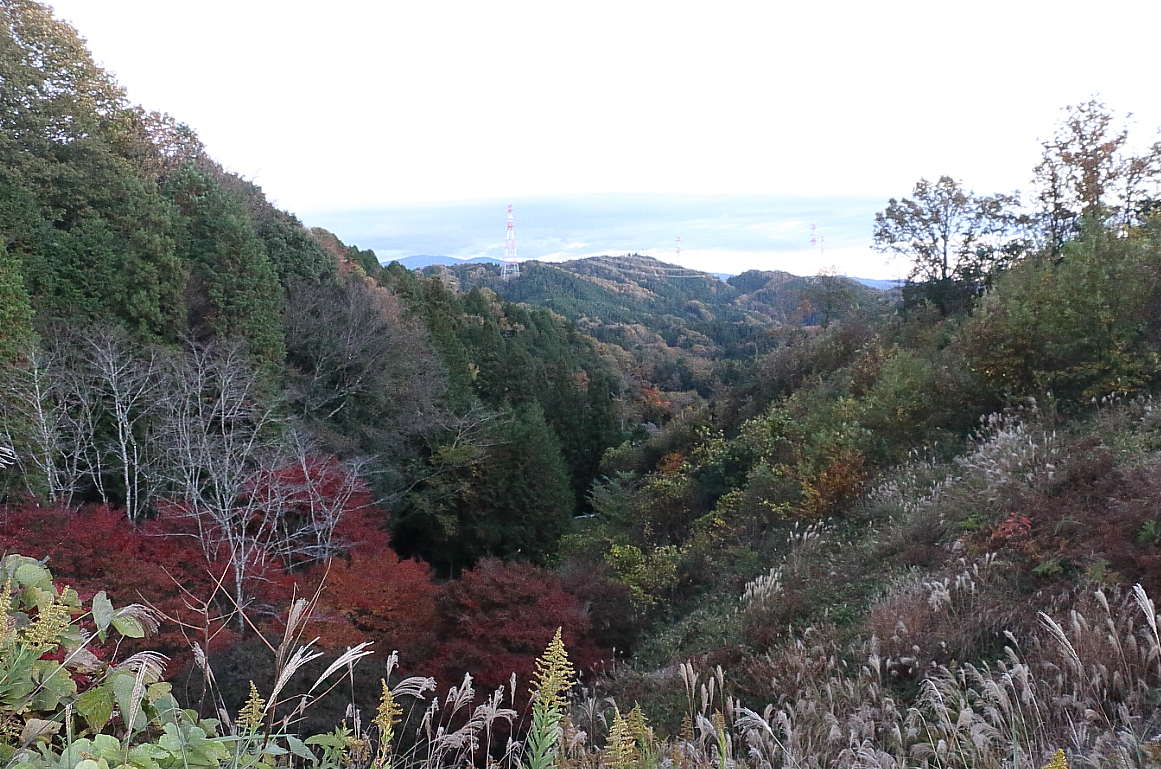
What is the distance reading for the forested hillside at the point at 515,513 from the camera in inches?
90.8

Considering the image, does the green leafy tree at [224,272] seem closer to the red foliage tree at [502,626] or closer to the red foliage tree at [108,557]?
the red foliage tree at [108,557]

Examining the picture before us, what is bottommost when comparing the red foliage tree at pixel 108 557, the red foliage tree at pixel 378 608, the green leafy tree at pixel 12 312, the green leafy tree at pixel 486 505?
the green leafy tree at pixel 486 505

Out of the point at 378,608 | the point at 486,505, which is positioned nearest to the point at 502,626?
the point at 378,608

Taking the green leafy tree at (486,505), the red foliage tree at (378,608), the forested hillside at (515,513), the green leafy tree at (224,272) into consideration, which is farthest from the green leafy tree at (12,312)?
the green leafy tree at (486,505)

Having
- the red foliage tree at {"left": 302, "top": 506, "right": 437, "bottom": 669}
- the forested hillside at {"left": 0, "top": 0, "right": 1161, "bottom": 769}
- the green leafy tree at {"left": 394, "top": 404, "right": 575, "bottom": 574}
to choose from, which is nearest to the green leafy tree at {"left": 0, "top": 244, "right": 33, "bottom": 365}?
the forested hillside at {"left": 0, "top": 0, "right": 1161, "bottom": 769}

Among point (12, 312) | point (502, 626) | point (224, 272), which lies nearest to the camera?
point (502, 626)

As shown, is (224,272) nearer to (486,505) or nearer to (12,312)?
(12,312)

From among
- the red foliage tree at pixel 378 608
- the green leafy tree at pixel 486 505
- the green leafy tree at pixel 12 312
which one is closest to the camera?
the red foliage tree at pixel 378 608

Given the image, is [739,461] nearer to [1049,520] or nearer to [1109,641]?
[1049,520]

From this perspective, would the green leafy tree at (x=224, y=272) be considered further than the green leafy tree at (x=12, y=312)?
Yes

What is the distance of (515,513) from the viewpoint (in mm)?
19469

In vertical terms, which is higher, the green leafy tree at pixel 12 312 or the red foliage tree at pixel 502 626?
the green leafy tree at pixel 12 312

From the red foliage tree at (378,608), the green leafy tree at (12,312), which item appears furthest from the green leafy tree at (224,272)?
the red foliage tree at (378,608)

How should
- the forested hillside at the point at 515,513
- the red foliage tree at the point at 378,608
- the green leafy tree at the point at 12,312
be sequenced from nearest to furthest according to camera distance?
the forested hillside at the point at 515,513, the red foliage tree at the point at 378,608, the green leafy tree at the point at 12,312
